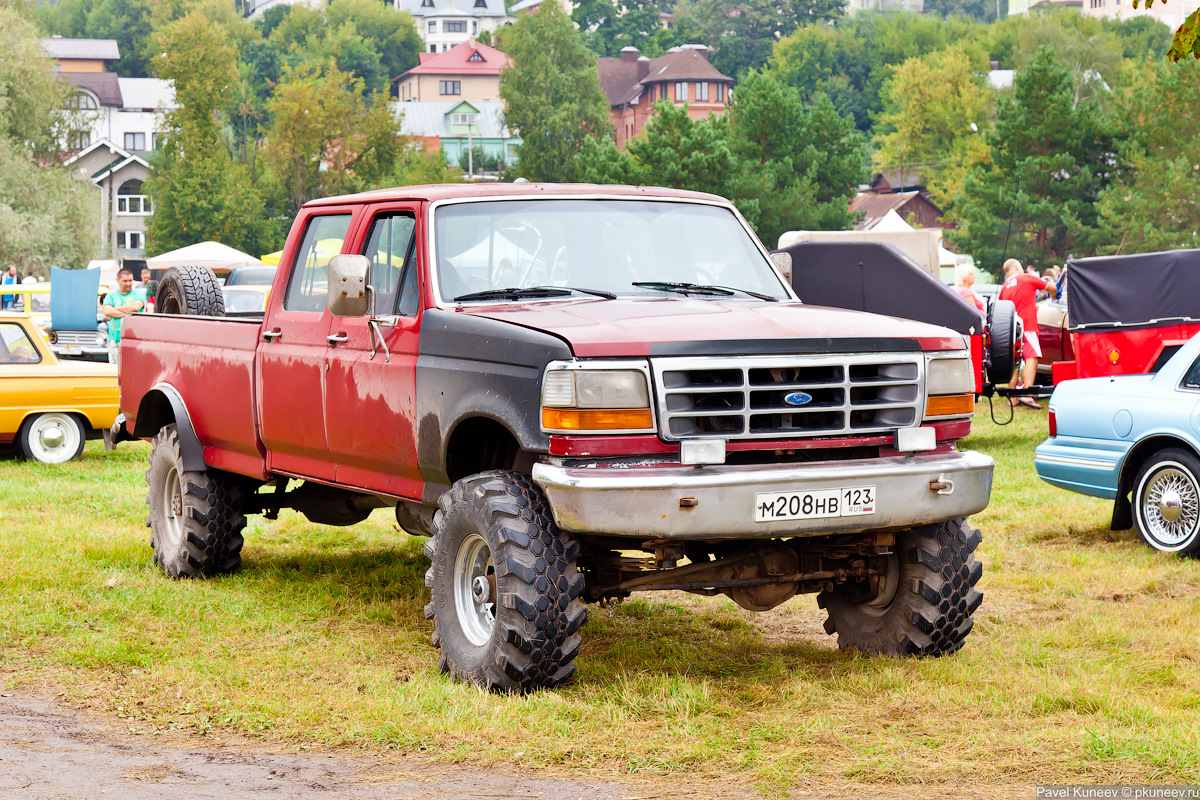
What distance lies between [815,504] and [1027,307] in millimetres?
14920

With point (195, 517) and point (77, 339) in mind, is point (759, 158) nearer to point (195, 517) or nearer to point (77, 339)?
point (77, 339)

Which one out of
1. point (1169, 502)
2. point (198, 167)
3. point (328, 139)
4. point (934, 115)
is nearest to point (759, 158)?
point (328, 139)

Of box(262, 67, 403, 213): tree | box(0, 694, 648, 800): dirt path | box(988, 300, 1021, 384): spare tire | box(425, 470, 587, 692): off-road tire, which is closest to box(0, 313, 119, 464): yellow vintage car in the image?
box(988, 300, 1021, 384): spare tire

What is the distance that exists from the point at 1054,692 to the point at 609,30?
162 metres

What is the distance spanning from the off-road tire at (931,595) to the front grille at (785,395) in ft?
2.14

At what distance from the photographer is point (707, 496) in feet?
18.1

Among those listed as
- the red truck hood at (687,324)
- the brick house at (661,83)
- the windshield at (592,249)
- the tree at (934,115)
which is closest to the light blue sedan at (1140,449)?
the windshield at (592,249)

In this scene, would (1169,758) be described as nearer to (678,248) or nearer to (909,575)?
(909,575)

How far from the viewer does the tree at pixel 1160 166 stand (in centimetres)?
5912

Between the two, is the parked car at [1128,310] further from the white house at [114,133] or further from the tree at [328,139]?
the tree at [328,139]

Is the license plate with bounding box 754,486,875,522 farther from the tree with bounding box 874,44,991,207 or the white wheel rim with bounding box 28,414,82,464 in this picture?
the tree with bounding box 874,44,991,207

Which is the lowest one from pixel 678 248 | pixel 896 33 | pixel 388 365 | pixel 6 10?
pixel 388 365

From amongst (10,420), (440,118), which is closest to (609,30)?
(440,118)

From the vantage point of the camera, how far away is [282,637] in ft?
23.7
